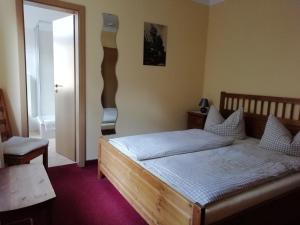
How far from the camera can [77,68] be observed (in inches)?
117

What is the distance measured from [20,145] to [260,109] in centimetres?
295

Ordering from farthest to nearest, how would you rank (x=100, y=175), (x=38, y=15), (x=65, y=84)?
1. (x=38, y=15)
2. (x=65, y=84)
3. (x=100, y=175)

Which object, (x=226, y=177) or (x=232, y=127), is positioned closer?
(x=226, y=177)

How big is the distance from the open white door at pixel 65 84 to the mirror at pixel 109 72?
16.3 inches

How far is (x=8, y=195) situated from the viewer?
147cm

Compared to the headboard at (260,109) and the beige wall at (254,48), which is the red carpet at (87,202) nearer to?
the headboard at (260,109)

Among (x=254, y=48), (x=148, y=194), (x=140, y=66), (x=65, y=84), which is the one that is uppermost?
(x=254, y=48)

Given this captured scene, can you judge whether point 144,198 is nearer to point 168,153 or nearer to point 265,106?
point 168,153

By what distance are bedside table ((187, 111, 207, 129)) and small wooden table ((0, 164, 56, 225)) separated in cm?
245

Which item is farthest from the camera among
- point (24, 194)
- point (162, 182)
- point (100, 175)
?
point (100, 175)

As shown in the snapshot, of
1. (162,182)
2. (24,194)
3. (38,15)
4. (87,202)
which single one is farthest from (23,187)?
(38,15)

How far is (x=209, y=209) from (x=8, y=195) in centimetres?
128

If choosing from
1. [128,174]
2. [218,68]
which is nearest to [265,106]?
[218,68]

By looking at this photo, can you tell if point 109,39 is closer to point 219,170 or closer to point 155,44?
point 155,44
